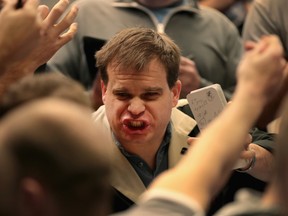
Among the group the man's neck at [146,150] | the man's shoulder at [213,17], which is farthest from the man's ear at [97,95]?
the man's shoulder at [213,17]

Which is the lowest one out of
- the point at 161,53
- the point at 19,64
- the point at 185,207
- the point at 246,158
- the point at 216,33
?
the point at 216,33

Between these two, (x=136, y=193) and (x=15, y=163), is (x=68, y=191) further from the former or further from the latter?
(x=136, y=193)

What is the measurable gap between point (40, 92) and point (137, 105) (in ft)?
3.02

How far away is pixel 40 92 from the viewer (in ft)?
6.99

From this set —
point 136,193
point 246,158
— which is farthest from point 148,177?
point 246,158

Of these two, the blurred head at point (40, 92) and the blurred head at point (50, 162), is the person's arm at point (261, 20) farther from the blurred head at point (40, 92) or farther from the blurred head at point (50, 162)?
the blurred head at point (50, 162)

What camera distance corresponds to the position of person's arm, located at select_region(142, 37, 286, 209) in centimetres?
186

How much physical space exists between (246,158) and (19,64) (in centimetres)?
87

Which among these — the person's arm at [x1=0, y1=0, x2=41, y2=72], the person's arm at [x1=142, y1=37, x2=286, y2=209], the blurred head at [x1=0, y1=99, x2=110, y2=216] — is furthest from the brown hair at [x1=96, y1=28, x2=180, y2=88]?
the blurred head at [x1=0, y1=99, x2=110, y2=216]

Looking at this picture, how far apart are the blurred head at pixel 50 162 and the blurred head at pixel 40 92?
1.49 feet

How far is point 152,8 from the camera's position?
13.8ft

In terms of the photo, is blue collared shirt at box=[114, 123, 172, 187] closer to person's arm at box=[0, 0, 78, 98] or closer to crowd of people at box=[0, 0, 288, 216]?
crowd of people at box=[0, 0, 288, 216]

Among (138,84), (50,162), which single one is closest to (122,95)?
(138,84)

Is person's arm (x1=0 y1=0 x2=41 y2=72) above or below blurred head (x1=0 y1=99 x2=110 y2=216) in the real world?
below
